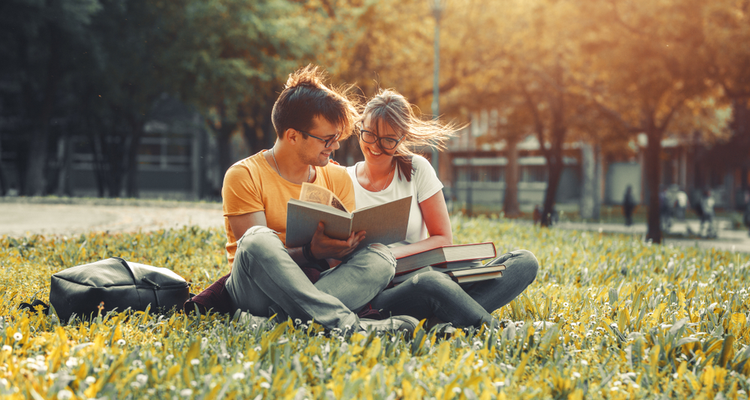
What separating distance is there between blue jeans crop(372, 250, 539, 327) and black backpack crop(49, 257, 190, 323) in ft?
3.89

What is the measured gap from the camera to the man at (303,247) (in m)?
2.84

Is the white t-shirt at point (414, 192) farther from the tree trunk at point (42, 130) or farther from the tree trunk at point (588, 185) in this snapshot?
the tree trunk at point (588, 185)

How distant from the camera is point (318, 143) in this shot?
3.41 metres

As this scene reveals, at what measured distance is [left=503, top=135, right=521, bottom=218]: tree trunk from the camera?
24688 millimetres

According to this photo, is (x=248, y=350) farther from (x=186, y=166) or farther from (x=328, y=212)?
(x=186, y=166)

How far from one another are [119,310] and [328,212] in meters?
1.34

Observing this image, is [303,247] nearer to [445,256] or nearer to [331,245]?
[331,245]

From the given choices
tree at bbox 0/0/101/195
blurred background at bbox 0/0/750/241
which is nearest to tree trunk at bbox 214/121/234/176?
blurred background at bbox 0/0/750/241

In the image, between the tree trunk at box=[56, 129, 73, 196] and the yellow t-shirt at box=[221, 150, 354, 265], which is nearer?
the yellow t-shirt at box=[221, 150, 354, 265]

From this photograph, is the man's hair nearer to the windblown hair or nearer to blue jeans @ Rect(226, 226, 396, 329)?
the windblown hair

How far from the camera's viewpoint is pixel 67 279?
10.7 feet

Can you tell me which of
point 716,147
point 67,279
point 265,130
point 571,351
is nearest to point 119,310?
point 67,279

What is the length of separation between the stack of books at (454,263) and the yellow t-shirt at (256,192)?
0.69 meters

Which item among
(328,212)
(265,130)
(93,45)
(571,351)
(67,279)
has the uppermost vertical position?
(93,45)
